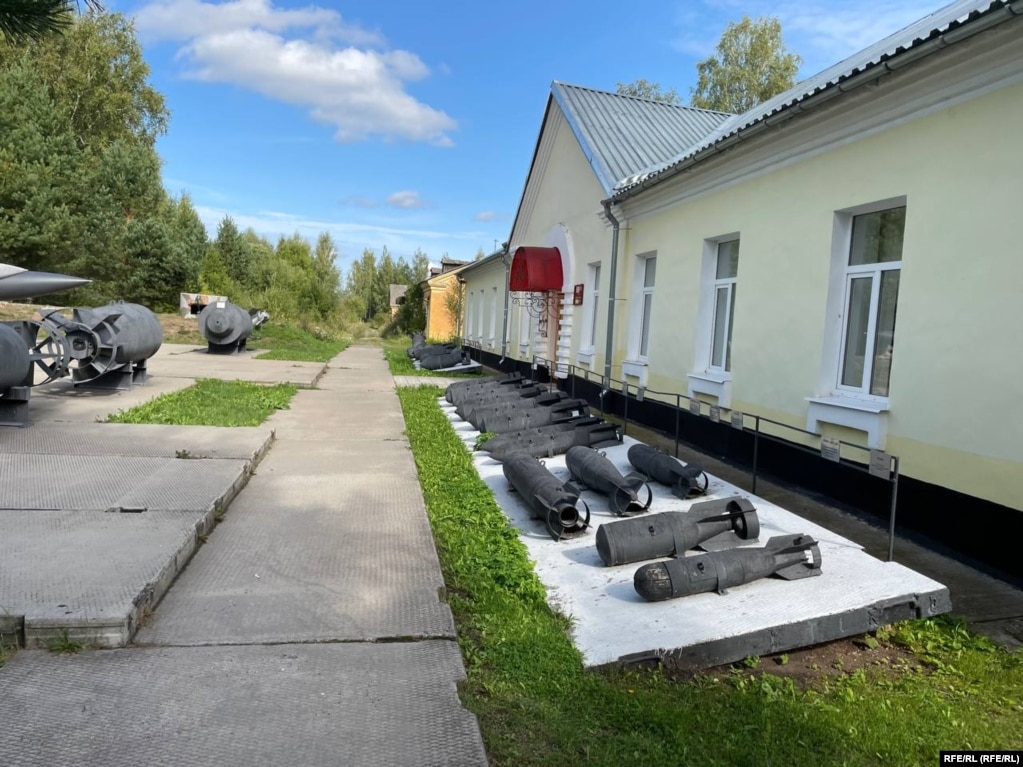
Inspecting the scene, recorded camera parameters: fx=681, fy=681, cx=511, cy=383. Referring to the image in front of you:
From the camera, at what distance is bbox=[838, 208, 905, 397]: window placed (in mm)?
6102

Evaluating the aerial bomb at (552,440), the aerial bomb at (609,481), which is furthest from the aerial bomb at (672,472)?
the aerial bomb at (552,440)

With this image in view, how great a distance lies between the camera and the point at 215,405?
421 inches

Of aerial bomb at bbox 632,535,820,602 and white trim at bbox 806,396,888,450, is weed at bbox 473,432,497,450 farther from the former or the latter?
aerial bomb at bbox 632,535,820,602

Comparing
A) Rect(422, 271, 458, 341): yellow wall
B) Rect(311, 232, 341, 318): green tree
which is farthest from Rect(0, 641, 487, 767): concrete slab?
Rect(311, 232, 341, 318): green tree

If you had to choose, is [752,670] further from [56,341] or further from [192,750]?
[56,341]

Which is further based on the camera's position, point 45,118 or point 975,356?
point 45,118

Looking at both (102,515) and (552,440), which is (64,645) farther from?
(552,440)

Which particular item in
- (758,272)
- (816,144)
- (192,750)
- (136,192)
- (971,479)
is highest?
(136,192)

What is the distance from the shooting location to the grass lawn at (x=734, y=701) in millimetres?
2637

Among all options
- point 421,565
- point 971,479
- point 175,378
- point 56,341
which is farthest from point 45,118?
point 971,479

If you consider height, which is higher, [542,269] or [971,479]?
[542,269]

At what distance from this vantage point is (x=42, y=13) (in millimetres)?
3811

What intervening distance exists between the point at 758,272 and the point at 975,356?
10.2 ft

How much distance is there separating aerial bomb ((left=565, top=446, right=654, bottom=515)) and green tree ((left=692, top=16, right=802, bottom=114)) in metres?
31.6
